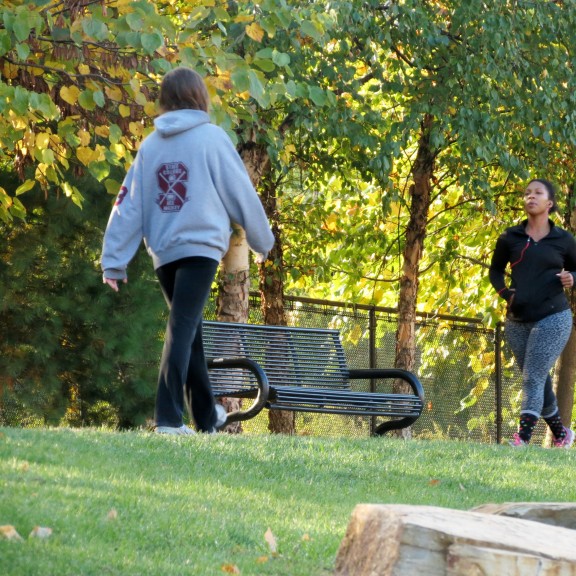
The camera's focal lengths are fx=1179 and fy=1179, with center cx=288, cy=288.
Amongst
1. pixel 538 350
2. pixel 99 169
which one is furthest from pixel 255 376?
pixel 538 350

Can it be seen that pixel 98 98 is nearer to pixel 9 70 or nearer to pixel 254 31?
pixel 254 31

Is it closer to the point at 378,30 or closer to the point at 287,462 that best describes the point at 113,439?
the point at 287,462

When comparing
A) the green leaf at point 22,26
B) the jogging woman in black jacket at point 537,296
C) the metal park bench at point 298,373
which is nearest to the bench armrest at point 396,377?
the metal park bench at point 298,373

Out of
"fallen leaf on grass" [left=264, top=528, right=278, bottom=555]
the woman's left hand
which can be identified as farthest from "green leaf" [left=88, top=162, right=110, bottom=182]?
"fallen leaf on grass" [left=264, top=528, right=278, bottom=555]

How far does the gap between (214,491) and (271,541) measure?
0.81 metres

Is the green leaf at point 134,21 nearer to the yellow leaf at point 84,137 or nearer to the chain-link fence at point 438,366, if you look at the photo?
the yellow leaf at point 84,137

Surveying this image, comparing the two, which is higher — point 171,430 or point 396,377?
point 396,377

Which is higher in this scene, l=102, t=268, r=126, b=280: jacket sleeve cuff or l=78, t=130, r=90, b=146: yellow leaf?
l=78, t=130, r=90, b=146: yellow leaf

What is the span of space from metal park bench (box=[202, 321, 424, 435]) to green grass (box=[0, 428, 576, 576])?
1.01m

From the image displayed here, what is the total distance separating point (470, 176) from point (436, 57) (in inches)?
52.7

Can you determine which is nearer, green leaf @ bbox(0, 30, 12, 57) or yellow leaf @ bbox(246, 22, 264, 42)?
green leaf @ bbox(0, 30, 12, 57)

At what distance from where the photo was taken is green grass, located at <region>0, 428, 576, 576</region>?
4164 millimetres

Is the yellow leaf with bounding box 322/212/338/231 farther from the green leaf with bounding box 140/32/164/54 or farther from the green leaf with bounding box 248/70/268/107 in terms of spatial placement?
the green leaf with bounding box 140/32/164/54

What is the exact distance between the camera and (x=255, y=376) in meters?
8.74
